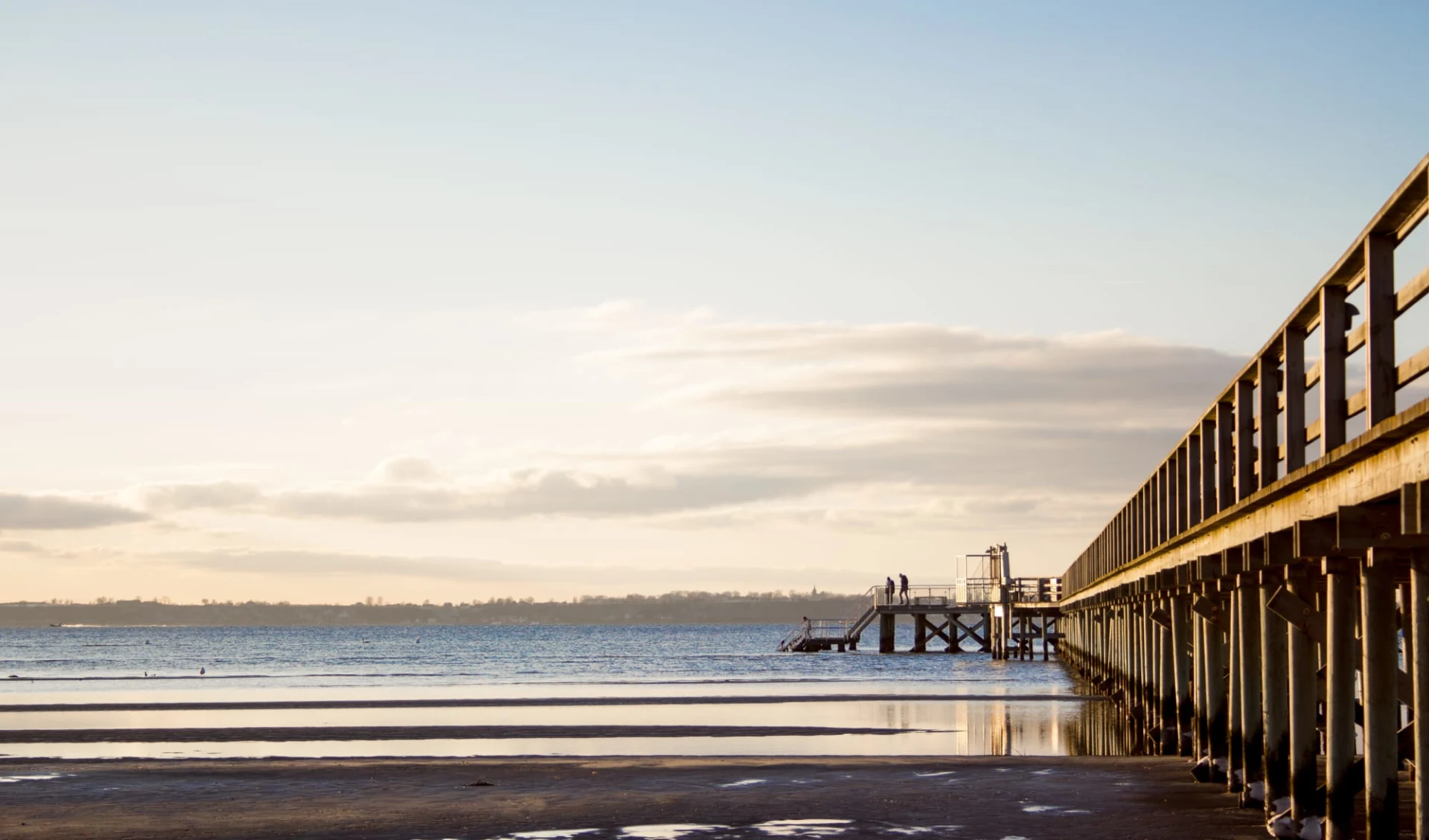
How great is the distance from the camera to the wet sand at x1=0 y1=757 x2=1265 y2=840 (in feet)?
54.4

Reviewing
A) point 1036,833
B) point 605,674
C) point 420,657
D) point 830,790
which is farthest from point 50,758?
point 420,657

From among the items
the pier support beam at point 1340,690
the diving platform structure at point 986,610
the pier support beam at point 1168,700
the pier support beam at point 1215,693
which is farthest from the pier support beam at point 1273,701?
the diving platform structure at point 986,610

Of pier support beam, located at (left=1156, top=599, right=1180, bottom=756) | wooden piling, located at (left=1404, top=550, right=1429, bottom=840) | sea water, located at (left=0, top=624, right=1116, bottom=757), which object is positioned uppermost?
wooden piling, located at (left=1404, top=550, right=1429, bottom=840)

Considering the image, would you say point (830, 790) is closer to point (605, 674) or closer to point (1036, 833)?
point (1036, 833)

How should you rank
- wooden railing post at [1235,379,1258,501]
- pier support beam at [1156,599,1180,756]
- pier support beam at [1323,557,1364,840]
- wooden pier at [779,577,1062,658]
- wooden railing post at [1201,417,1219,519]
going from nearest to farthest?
pier support beam at [1323,557,1364,840] → wooden railing post at [1235,379,1258,501] → wooden railing post at [1201,417,1219,519] → pier support beam at [1156,599,1180,756] → wooden pier at [779,577,1062,658]

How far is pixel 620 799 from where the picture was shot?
757 inches

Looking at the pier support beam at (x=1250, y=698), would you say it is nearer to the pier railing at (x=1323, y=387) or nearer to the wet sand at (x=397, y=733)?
the pier railing at (x=1323, y=387)

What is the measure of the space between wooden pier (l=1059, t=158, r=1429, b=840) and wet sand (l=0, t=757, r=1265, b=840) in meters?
1.14

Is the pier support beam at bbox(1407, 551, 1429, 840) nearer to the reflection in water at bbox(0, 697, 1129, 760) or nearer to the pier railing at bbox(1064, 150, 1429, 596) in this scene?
the pier railing at bbox(1064, 150, 1429, 596)

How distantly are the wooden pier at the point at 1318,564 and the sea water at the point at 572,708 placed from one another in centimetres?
812

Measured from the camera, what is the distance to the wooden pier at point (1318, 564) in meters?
10.3

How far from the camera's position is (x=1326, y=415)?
11.8m

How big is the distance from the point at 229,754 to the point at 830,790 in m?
12.6

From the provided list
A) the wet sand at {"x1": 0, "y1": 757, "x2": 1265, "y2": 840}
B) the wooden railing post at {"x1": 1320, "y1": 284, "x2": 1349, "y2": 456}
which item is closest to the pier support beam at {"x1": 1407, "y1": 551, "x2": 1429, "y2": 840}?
the wooden railing post at {"x1": 1320, "y1": 284, "x2": 1349, "y2": 456}
